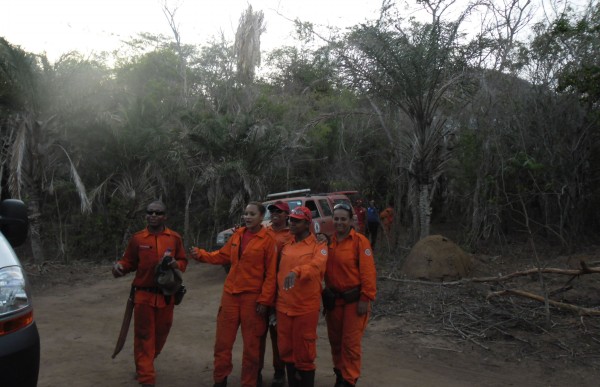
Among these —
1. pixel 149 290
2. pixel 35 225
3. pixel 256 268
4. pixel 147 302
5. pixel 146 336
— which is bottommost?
pixel 146 336

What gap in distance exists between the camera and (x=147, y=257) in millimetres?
4930

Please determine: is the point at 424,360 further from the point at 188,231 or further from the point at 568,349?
the point at 188,231

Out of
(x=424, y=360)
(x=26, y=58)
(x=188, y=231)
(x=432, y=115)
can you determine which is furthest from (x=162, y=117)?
(x=424, y=360)

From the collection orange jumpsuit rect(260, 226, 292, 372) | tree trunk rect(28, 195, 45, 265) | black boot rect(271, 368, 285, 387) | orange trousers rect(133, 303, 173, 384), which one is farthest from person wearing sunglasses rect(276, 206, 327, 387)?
tree trunk rect(28, 195, 45, 265)

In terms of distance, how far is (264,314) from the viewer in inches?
182

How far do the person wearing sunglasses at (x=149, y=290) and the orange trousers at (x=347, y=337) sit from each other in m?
1.53

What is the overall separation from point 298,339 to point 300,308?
250 mm

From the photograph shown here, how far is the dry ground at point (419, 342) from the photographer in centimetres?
541

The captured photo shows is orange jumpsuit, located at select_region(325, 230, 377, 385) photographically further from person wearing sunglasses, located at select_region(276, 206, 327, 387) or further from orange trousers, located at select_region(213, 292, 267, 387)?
orange trousers, located at select_region(213, 292, 267, 387)

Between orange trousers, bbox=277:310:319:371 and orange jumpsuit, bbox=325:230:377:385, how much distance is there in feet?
1.21

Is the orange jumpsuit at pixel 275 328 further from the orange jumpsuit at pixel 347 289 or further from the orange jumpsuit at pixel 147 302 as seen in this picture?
the orange jumpsuit at pixel 147 302

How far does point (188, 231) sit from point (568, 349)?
12.9 m

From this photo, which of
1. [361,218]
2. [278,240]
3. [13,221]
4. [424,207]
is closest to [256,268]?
[278,240]

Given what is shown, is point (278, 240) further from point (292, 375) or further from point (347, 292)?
point (292, 375)
